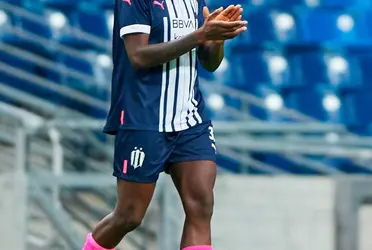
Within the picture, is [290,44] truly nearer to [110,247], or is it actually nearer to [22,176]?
[22,176]

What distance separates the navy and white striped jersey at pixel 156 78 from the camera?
3385 millimetres

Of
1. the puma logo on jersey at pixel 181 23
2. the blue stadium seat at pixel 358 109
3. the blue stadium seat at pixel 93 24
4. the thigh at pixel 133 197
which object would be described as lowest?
the blue stadium seat at pixel 358 109

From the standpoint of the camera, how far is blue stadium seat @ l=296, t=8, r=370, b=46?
8.84 meters

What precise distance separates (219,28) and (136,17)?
36cm

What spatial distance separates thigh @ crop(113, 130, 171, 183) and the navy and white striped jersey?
0.03m

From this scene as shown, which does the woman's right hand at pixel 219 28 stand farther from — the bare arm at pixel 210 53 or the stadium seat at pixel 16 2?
the stadium seat at pixel 16 2

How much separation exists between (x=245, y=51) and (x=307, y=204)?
397cm

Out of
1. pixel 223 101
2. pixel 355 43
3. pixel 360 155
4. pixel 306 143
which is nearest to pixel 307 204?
pixel 360 155

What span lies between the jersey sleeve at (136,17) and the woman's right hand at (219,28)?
0.89 ft

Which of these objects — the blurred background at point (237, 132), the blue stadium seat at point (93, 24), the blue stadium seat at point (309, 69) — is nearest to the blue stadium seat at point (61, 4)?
the blurred background at point (237, 132)

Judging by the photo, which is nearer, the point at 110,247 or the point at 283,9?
the point at 110,247

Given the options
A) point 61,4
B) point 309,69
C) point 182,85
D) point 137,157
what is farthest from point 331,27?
point 137,157

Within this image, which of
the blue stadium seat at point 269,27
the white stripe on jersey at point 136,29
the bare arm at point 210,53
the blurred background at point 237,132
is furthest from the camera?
the blue stadium seat at point 269,27

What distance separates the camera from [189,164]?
345 cm
